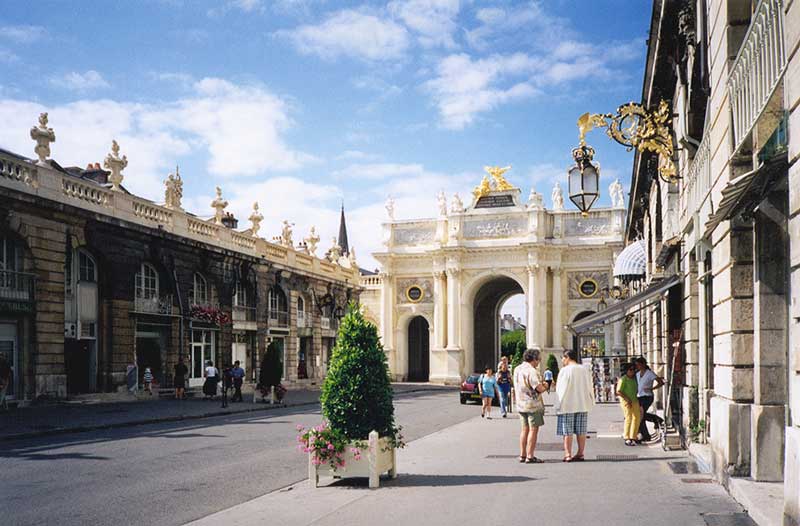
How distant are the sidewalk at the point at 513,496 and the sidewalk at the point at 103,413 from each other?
9.03 m

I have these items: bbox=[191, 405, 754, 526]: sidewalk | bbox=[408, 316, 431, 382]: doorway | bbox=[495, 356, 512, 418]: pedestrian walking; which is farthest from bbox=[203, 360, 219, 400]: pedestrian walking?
bbox=[408, 316, 431, 382]: doorway

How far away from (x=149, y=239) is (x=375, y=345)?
23.1m

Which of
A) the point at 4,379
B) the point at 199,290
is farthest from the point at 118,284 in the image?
the point at 4,379

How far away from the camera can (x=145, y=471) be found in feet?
40.9

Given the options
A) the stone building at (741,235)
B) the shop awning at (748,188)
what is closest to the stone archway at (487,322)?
the stone building at (741,235)

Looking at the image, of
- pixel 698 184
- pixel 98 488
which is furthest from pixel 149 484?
pixel 698 184

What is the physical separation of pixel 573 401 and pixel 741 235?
4326 millimetres

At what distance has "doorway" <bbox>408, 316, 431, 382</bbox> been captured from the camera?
67.6 metres

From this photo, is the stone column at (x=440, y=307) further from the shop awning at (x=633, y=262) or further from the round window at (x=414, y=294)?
the shop awning at (x=633, y=262)

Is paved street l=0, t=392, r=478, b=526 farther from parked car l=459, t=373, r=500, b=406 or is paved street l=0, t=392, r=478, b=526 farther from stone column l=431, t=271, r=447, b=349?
stone column l=431, t=271, r=447, b=349

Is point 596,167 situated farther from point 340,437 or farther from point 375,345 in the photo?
point 340,437

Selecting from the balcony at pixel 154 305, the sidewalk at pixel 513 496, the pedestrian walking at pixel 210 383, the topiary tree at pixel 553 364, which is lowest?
the topiary tree at pixel 553 364

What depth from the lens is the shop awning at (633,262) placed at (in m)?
25.8

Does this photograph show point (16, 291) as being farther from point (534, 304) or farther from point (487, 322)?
point (487, 322)
